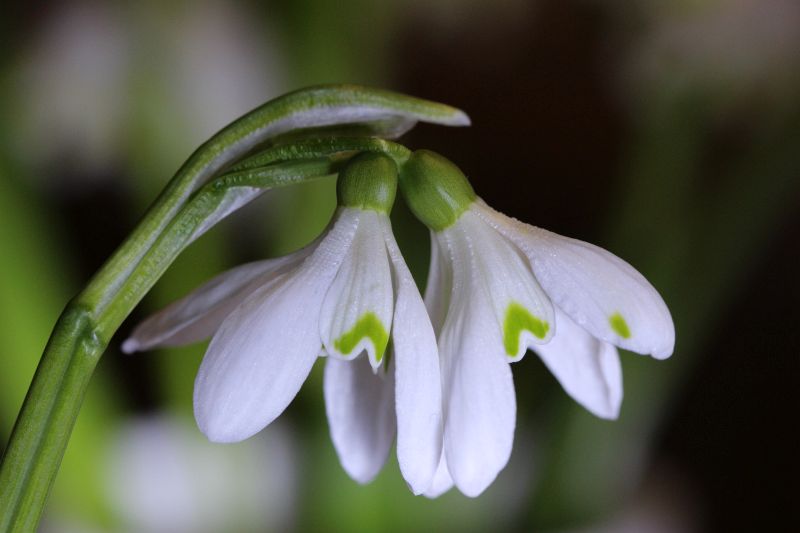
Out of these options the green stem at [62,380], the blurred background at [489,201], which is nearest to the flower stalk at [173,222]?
the green stem at [62,380]

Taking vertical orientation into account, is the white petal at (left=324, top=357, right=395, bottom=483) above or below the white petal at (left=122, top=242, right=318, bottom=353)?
below

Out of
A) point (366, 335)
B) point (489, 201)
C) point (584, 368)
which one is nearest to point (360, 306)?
point (366, 335)

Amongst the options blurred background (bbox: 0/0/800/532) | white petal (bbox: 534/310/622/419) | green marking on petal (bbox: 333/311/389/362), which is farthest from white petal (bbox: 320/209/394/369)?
blurred background (bbox: 0/0/800/532)

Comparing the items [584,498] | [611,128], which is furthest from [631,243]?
[611,128]

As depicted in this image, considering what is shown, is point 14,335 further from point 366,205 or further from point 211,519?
point 366,205

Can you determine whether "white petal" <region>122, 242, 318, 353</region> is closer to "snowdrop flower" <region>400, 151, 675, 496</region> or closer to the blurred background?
"snowdrop flower" <region>400, 151, 675, 496</region>

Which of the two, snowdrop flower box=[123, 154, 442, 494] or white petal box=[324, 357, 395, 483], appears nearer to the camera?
snowdrop flower box=[123, 154, 442, 494]
